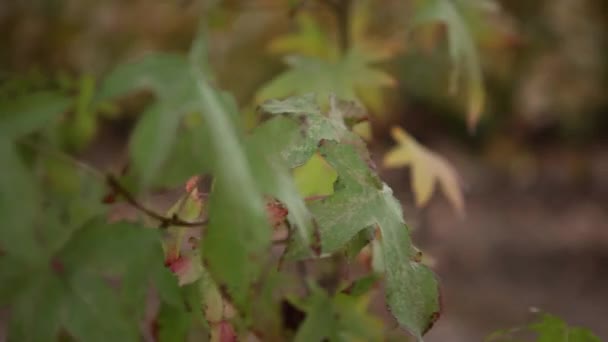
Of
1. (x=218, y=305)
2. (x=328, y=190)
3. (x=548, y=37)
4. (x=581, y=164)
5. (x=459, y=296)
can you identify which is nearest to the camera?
(x=218, y=305)

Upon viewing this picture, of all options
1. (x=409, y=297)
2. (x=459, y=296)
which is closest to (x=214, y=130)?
(x=409, y=297)

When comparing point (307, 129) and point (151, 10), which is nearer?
point (307, 129)

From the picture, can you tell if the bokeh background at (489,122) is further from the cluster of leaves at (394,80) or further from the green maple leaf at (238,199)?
the green maple leaf at (238,199)

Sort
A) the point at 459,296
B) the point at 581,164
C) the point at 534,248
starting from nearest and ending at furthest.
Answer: the point at 459,296
the point at 534,248
the point at 581,164

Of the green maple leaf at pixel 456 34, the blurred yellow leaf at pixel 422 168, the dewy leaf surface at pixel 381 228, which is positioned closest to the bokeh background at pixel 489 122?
the blurred yellow leaf at pixel 422 168

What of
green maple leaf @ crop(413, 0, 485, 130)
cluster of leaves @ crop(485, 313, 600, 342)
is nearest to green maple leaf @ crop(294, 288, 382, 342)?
cluster of leaves @ crop(485, 313, 600, 342)

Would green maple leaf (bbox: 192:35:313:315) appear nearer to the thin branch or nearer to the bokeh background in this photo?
the thin branch

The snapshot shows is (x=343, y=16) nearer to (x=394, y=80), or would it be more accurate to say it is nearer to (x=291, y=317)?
(x=394, y=80)

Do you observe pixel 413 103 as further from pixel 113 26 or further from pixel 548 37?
pixel 113 26

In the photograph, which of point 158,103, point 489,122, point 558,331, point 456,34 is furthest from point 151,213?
point 489,122
